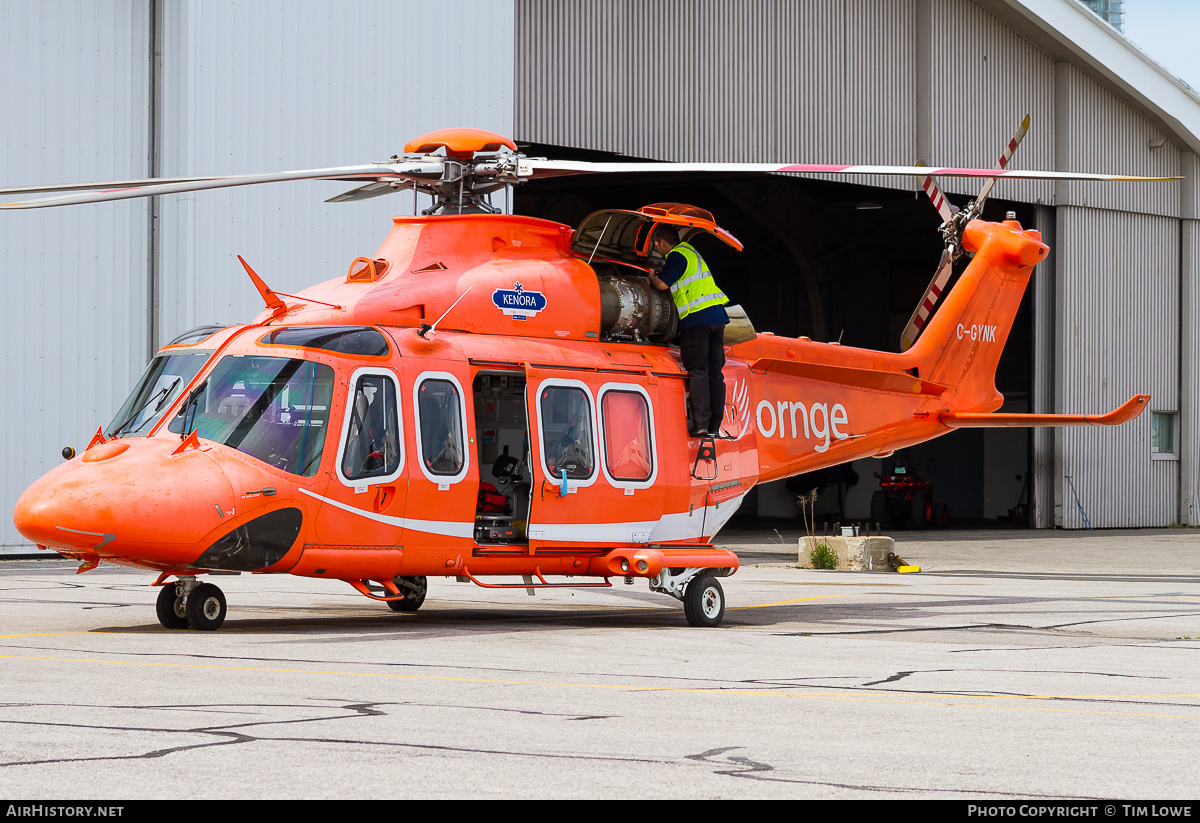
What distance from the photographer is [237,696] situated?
6965 millimetres

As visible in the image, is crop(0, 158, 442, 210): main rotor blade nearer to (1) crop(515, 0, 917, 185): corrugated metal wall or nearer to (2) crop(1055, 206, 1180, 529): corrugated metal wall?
(1) crop(515, 0, 917, 185): corrugated metal wall

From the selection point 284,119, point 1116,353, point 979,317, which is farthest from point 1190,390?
point 284,119

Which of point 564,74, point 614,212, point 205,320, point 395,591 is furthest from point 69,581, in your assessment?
point 564,74

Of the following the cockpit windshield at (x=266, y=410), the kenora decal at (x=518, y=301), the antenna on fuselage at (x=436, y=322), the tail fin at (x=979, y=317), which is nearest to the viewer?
the cockpit windshield at (x=266, y=410)

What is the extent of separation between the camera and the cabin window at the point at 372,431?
34.1 feet

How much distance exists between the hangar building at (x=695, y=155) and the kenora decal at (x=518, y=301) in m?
9.53

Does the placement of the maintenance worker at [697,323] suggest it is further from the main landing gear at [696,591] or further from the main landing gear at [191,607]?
the main landing gear at [191,607]


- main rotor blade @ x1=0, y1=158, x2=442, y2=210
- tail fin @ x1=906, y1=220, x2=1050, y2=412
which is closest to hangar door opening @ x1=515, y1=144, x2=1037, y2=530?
tail fin @ x1=906, y1=220, x2=1050, y2=412

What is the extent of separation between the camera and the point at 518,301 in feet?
38.5

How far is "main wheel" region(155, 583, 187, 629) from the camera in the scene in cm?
1048

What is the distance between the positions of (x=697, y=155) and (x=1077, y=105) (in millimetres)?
10800

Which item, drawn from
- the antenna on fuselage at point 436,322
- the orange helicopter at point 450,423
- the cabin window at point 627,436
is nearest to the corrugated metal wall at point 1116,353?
the orange helicopter at point 450,423

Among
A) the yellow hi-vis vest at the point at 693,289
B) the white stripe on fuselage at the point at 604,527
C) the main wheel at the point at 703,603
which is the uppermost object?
the yellow hi-vis vest at the point at 693,289

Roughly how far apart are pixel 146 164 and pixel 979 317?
12123 mm
